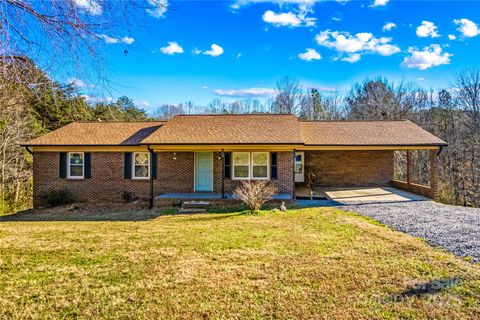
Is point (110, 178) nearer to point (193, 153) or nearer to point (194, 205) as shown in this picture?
point (193, 153)

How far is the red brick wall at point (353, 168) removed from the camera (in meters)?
18.0

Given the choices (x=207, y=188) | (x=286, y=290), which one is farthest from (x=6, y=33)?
(x=207, y=188)

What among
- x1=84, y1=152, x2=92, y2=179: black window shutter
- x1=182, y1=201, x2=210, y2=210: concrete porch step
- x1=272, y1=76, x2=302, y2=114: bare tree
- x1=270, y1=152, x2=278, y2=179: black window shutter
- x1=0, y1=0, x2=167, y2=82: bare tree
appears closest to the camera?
x1=0, y1=0, x2=167, y2=82: bare tree

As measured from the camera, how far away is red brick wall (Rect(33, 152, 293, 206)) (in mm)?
15125

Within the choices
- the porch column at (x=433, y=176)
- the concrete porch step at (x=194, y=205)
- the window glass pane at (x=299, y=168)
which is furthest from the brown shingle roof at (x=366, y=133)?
the concrete porch step at (x=194, y=205)

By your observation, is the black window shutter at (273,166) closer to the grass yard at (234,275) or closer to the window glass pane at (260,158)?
the window glass pane at (260,158)

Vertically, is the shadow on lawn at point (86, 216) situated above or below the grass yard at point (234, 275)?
below

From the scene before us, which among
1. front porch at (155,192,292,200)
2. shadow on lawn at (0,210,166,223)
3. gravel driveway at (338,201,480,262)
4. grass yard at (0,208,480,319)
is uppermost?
front porch at (155,192,292,200)

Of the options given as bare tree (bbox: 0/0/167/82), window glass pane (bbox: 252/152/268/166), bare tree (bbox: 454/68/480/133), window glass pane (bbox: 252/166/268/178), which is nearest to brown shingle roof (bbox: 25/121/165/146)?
window glass pane (bbox: 252/152/268/166)

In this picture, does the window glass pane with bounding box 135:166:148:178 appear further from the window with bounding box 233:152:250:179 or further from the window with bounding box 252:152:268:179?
the window with bounding box 252:152:268:179

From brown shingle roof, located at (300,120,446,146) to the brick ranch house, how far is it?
0.16 ft

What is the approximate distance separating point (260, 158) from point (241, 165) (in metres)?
1.02

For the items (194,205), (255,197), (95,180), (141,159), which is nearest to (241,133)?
(255,197)

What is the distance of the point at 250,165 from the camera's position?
1455cm
